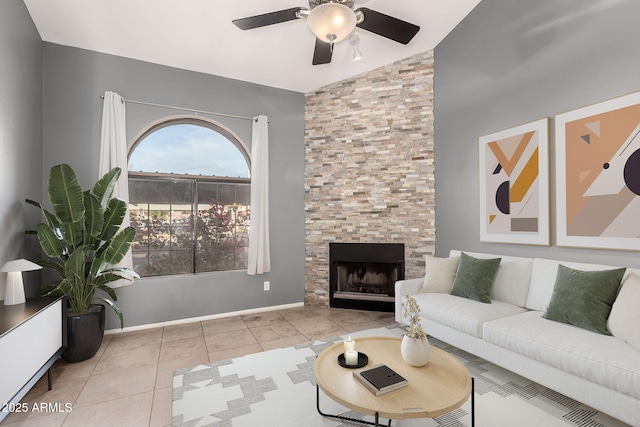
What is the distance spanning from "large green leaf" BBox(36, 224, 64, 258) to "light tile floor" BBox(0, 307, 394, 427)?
1.02 metres

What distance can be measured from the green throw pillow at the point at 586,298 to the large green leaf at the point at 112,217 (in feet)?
12.7

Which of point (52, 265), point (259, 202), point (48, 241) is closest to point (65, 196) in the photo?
point (48, 241)

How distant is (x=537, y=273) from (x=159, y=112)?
4416mm

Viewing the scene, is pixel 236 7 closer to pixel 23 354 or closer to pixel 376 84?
pixel 376 84

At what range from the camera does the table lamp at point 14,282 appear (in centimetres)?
221

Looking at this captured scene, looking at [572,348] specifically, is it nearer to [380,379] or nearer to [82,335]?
[380,379]

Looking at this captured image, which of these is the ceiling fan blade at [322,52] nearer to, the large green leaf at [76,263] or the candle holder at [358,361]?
the candle holder at [358,361]

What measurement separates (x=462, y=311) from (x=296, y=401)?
1565 millimetres

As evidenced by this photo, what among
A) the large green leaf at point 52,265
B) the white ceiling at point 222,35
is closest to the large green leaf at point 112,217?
the large green leaf at point 52,265

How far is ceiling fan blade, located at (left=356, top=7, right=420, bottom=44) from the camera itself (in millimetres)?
2301

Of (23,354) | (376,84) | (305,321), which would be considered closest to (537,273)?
(305,321)

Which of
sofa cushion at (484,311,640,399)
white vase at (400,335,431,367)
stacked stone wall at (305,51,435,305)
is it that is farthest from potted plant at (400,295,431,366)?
stacked stone wall at (305,51,435,305)

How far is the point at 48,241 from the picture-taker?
2562 millimetres

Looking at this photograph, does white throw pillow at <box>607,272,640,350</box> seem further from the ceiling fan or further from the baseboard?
the baseboard
